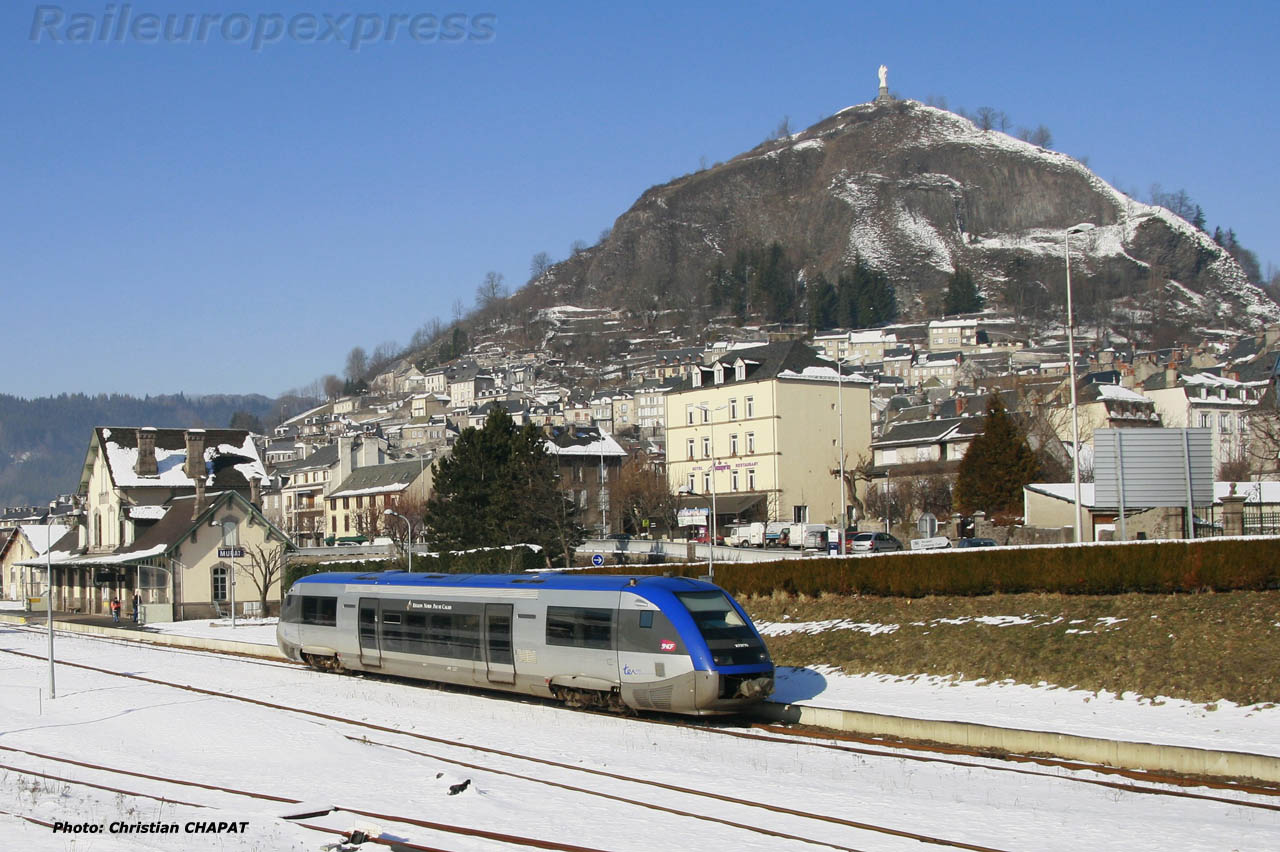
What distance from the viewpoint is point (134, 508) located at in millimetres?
66312

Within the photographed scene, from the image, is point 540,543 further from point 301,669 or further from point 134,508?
point 301,669

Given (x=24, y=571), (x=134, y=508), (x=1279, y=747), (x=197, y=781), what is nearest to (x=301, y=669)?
(x=197, y=781)

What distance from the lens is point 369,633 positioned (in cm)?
3061

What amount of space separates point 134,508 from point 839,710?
5414 centimetres

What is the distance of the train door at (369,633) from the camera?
30344 millimetres

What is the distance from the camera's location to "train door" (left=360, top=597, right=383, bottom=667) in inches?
1195

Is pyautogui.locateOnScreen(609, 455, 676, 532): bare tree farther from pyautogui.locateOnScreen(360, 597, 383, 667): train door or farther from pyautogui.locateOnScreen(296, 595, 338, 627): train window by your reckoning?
pyautogui.locateOnScreen(360, 597, 383, 667): train door

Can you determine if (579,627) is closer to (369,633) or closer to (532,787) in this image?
(532,787)

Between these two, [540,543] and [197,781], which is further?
[540,543]

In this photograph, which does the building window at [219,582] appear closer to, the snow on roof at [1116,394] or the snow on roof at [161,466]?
the snow on roof at [161,466]

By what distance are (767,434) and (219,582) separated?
133ft

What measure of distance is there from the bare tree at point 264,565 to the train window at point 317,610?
2769 centimetres

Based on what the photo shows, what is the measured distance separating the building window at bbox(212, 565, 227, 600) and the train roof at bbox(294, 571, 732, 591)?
27.9 m

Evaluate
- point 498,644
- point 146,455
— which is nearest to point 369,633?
point 498,644
